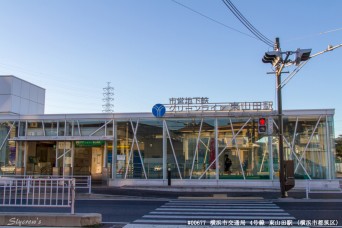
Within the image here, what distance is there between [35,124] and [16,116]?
60.9 inches

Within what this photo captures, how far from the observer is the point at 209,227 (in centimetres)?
1188

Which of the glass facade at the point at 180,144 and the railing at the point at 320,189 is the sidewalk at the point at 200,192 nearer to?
the railing at the point at 320,189

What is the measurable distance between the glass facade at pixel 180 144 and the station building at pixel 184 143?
7 centimetres

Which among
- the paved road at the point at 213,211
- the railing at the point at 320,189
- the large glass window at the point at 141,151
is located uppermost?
the large glass window at the point at 141,151

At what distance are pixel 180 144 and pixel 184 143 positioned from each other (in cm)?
30

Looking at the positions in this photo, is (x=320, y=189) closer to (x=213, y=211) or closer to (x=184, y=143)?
(x=184, y=143)

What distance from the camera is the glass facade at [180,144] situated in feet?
92.7

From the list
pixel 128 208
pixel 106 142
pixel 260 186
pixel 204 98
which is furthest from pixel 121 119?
pixel 128 208

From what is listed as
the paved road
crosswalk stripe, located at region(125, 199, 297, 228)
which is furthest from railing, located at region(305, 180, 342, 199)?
crosswalk stripe, located at region(125, 199, 297, 228)

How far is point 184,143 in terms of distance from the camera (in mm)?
29641

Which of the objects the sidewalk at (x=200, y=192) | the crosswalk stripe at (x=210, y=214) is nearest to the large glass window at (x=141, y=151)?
the sidewalk at (x=200, y=192)

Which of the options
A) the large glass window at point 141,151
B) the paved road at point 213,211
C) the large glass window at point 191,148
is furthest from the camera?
the large glass window at point 141,151

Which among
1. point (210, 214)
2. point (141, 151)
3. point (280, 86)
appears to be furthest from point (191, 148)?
point (210, 214)

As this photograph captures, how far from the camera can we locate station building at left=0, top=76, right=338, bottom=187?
28234 millimetres
